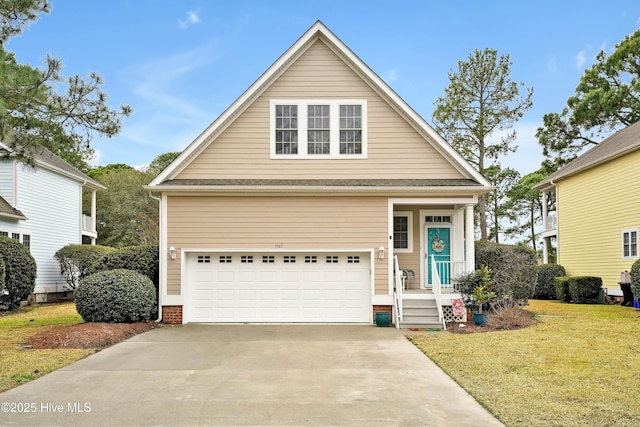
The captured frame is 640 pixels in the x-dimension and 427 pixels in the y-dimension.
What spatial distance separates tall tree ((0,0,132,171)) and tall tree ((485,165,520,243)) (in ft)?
111

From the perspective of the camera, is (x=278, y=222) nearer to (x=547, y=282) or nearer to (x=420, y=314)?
(x=420, y=314)

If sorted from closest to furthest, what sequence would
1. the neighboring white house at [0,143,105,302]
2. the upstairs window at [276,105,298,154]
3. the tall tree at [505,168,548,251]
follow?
the upstairs window at [276,105,298,154] < the neighboring white house at [0,143,105,302] < the tall tree at [505,168,548,251]

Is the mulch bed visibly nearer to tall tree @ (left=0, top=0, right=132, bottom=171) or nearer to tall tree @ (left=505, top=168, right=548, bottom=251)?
tall tree @ (left=0, top=0, right=132, bottom=171)

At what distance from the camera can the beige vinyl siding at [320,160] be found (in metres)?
15.9

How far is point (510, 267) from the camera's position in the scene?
15.9m

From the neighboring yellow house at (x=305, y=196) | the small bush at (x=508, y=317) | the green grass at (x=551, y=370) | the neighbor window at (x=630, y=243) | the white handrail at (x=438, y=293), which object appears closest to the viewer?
the green grass at (x=551, y=370)

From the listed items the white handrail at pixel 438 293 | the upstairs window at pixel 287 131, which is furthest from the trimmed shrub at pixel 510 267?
the upstairs window at pixel 287 131

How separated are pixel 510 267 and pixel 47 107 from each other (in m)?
12.4

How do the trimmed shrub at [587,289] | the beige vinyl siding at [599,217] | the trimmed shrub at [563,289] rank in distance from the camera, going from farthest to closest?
1. the trimmed shrub at [563,289]
2. the trimmed shrub at [587,289]
3. the beige vinyl siding at [599,217]

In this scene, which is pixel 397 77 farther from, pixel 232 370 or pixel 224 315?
pixel 232 370

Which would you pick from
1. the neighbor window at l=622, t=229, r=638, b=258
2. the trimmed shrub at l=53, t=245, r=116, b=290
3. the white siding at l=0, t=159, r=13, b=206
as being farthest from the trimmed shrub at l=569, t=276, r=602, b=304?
the white siding at l=0, t=159, r=13, b=206

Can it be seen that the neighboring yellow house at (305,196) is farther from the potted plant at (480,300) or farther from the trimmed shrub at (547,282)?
the trimmed shrub at (547,282)

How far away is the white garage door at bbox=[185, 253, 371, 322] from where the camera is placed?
15570 millimetres

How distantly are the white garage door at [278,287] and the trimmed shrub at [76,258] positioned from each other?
10.8 m
